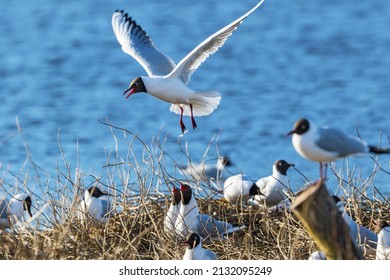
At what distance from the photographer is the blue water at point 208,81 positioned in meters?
15.5

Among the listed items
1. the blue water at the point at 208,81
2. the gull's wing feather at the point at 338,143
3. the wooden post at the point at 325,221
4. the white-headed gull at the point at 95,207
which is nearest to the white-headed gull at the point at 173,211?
the white-headed gull at the point at 95,207

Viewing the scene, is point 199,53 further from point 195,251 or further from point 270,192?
point 195,251

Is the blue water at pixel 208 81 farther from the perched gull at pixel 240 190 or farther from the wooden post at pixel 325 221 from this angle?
the wooden post at pixel 325 221

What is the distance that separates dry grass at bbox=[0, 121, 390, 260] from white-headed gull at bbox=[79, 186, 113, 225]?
0.07 metres

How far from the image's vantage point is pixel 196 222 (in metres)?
7.40

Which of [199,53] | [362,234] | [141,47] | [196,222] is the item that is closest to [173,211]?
[196,222]

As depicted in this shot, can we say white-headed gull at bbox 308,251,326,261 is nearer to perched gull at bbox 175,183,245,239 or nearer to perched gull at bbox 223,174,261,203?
perched gull at bbox 175,183,245,239

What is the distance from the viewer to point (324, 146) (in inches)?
217

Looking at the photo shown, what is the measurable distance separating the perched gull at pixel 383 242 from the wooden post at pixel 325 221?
0.47m

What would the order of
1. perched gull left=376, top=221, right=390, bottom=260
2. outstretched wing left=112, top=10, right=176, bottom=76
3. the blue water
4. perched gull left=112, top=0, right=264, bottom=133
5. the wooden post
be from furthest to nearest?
the blue water → outstretched wing left=112, top=10, right=176, bottom=76 → perched gull left=112, top=0, right=264, bottom=133 → perched gull left=376, top=221, right=390, bottom=260 → the wooden post

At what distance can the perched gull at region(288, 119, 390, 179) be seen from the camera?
548cm

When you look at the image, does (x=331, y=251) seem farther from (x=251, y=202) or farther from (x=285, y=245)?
(x=251, y=202)

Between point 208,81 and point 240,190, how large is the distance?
40.5ft

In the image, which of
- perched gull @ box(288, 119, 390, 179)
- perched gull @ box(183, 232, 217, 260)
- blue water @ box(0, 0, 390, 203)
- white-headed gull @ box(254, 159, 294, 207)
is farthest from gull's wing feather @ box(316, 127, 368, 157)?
blue water @ box(0, 0, 390, 203)
